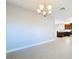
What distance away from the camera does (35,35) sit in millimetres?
8102

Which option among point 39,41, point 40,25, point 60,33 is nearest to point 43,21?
point 40,25

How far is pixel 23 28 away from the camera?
6.95 m

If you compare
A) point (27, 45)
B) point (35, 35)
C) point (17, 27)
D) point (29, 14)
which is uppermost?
point (29, 14)

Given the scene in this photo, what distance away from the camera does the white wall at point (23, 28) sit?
588cm

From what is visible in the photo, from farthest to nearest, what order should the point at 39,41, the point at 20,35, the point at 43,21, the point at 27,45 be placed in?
1. the point at 43,21
2. the point at 39,41
3. the point at 27,45
4. the point at 20,35

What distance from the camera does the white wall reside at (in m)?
5.88

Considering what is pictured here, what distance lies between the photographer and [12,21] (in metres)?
6.04

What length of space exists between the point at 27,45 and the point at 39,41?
61.3 inches
